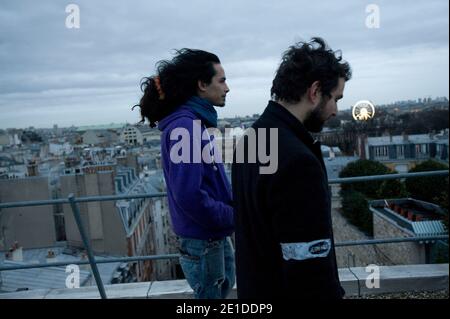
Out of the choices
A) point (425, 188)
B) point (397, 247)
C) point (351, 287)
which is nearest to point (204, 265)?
point (351, 287)

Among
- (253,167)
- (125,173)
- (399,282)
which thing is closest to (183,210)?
(253,167)

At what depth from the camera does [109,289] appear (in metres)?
3.38

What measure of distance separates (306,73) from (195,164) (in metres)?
0.60

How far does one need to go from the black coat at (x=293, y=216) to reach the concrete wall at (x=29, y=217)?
6.54 meters

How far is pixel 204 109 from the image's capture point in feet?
6.35

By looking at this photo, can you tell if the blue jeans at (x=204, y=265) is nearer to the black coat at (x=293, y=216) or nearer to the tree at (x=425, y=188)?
the black coat at (x=293, y=216)

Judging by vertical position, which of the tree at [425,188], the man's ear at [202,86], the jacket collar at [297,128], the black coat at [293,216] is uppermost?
the man's ear at [202,86]

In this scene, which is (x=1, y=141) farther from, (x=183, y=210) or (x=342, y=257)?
(x=342, y=257)

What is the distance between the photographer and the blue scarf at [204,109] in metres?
1.91

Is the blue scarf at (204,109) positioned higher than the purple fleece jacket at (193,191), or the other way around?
the blue scarf at (204,109)

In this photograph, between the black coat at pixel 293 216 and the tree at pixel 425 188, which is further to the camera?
the tree at pixel 425 188

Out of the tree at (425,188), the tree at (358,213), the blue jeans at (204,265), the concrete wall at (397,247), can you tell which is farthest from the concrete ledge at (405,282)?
the tree at (358,213)

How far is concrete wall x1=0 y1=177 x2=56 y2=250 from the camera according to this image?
725cm
